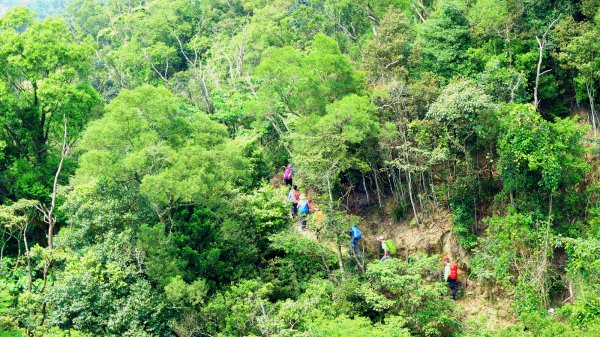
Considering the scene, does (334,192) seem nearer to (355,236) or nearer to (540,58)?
(355,236)

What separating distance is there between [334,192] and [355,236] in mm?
3739

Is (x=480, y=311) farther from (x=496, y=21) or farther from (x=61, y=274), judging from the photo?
(x=61, y=274)

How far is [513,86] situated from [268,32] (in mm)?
19089

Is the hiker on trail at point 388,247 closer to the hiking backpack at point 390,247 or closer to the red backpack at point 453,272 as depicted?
Result: the hiking backpack at point 390,247

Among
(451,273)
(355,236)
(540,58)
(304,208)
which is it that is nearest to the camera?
(451,273)

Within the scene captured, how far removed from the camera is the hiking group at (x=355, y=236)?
18125mm

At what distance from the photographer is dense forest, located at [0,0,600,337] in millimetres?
16188

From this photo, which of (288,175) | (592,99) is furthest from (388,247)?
(592,99)

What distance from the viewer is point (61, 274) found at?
16.5m

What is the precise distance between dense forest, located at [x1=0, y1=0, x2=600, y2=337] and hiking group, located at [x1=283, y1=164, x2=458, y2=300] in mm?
226

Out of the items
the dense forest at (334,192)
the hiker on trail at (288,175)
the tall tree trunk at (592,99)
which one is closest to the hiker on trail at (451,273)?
the dense forest at (334,192)

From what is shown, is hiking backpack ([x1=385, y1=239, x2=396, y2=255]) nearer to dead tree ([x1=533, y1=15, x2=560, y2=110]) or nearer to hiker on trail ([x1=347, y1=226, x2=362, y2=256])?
hiker on trail ([x1=347, y1=226, x2=362, y2=256])

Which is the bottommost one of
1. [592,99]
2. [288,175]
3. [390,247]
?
[390,247]

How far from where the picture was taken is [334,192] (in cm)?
2247
